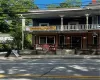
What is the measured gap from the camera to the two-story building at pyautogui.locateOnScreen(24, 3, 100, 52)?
3350cm

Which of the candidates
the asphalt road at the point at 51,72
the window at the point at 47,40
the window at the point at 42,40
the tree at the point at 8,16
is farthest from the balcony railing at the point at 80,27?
the asphalt road at the point at 51,72

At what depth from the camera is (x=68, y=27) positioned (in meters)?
34.5

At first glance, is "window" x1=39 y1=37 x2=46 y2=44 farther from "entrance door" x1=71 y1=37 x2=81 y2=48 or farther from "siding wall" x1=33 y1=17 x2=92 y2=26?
"entrance door" x1=71 y1=37 x2=81 y2=48

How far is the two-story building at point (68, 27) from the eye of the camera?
33.5m

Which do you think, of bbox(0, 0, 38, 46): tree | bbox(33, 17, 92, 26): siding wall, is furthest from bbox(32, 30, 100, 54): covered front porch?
bbox(0, 0, 38, 46): tree

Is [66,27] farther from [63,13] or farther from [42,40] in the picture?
[42,40]

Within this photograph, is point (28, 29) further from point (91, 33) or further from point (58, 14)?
point (91, 33)

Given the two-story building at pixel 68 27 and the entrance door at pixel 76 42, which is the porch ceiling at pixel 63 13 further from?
the entrance door at pixel 76 42

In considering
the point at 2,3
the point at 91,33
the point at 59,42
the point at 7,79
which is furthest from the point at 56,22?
the point at 7,79

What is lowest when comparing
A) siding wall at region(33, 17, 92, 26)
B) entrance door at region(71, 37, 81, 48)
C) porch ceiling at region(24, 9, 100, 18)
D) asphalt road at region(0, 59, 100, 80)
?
entrance door at region(71, 37, 81, 48)

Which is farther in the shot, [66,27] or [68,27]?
[66,27]

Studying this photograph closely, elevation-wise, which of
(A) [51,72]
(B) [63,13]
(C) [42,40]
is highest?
(B) [63,13]

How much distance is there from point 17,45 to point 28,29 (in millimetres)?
5886

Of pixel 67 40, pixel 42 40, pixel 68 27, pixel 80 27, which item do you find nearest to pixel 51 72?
pixel 68 27
